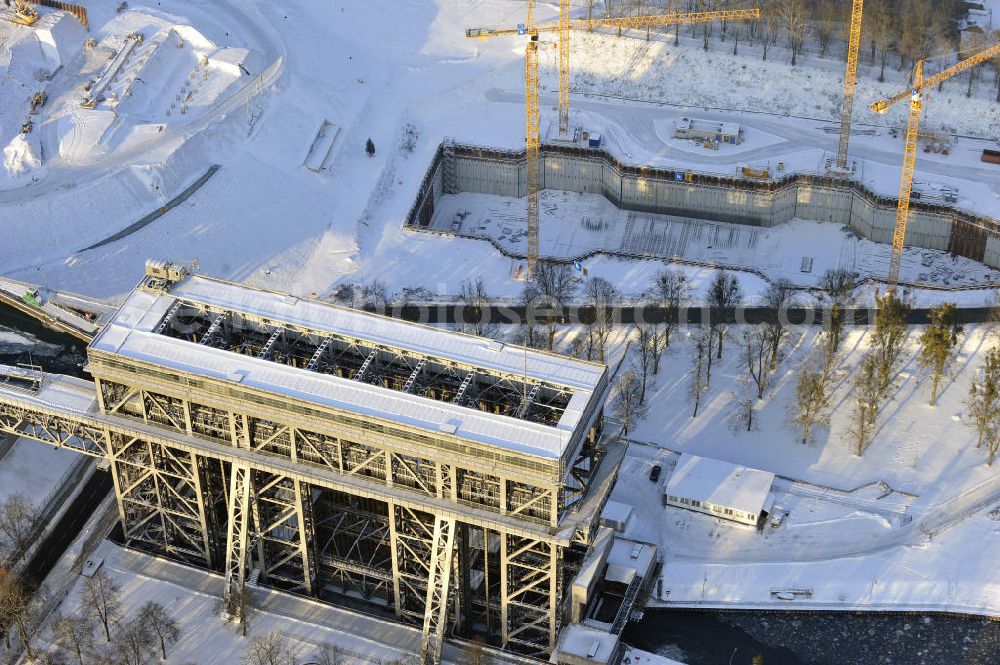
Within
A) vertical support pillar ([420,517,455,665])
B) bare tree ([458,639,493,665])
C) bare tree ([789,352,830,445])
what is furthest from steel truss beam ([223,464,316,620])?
bare tree ([789,352,830,445])

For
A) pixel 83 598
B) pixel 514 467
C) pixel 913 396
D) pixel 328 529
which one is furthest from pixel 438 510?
pixel 913 396

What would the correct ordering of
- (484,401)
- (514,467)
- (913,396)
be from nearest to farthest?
(514,467)
(484,401)
(913,396)

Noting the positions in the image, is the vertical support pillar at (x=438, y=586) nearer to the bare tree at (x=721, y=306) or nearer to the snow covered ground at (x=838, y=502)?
the snow covered ground at (x=838, y=502)

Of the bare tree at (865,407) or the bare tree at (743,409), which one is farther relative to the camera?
the bare tree at (743,409)

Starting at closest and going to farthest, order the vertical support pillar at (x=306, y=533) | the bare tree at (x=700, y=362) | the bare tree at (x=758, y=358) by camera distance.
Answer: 1. the vertical support pillar at (x=306, y=533)
2. the bare tree at (x=700, y=362)
3. the bare tree at (x=758, y=358)

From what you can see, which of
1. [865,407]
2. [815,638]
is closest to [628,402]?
[865,407]

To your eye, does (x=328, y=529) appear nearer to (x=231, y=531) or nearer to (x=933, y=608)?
(x=231, y=531)

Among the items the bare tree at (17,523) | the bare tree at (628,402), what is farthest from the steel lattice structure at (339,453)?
the bare tree at (628,402)
